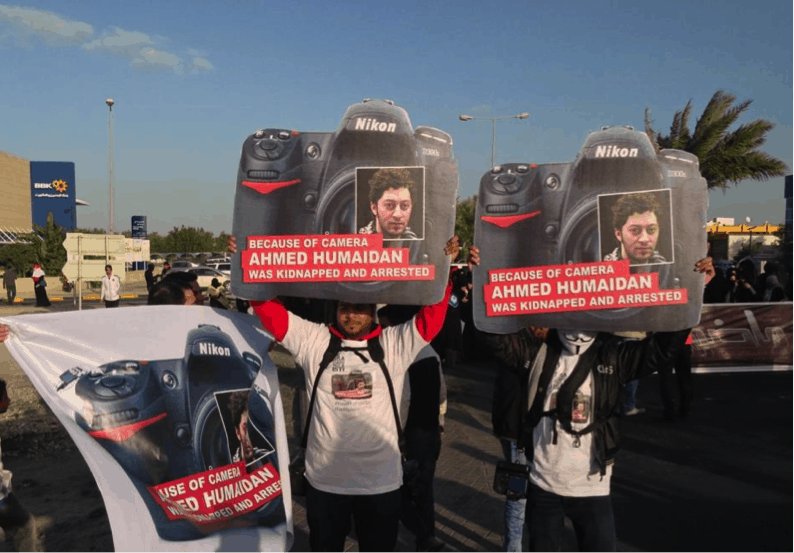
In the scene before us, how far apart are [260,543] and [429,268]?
73.6 inches

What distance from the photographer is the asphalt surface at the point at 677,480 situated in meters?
4.65

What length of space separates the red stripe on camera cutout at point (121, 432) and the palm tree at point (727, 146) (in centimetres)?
1117

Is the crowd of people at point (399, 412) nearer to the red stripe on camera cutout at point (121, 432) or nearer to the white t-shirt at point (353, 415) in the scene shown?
the white t-shirt at point (353, 415)

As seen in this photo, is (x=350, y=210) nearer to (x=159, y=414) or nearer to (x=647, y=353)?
(x=159, y=414)

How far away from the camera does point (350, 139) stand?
3248mm

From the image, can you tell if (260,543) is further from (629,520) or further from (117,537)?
(629,520)

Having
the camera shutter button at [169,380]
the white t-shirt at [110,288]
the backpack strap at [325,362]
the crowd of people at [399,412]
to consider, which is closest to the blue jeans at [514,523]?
the crowd of people at [399,412]

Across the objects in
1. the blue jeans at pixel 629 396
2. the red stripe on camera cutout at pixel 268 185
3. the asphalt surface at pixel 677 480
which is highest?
the red stripe on camera cutout at pixel 268 185

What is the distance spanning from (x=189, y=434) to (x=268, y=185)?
1468mm

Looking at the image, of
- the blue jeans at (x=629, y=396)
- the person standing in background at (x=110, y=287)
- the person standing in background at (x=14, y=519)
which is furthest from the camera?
the person standing in background at (x=110, y=287)

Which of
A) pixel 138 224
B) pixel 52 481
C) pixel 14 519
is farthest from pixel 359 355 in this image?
pixel 138 224

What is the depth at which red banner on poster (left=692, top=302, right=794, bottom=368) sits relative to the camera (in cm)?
798

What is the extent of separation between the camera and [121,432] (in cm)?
325

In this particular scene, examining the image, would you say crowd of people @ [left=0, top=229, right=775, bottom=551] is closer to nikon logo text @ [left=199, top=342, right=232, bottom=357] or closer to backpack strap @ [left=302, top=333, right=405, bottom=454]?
backpack strap @ [left=302, top=333, right=405, bottom=454]
